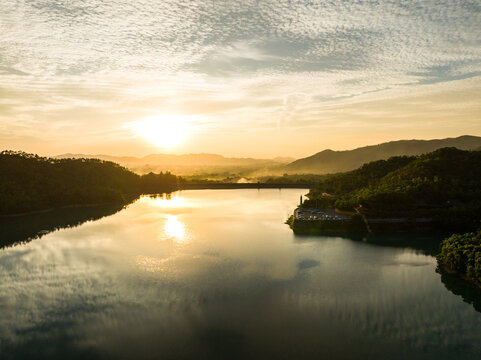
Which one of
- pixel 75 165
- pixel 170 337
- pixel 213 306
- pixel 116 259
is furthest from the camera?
pixel 75 165

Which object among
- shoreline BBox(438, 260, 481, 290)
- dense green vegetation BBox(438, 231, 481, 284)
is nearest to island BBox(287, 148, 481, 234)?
dense green vegetation BBox(438, 231, 481, 284)

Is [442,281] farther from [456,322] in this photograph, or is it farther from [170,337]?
[170,337]

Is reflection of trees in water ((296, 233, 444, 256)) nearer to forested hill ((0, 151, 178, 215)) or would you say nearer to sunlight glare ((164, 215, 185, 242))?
sunlight glare ((164, 215, 185, 242))

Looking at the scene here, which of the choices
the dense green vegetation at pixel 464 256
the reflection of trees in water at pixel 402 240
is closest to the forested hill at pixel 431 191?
the reflection of trees in water at pixel 402 240

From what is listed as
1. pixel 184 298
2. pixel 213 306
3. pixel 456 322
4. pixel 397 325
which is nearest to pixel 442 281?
pixel 456 322

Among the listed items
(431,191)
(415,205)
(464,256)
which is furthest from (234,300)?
(431,191)
